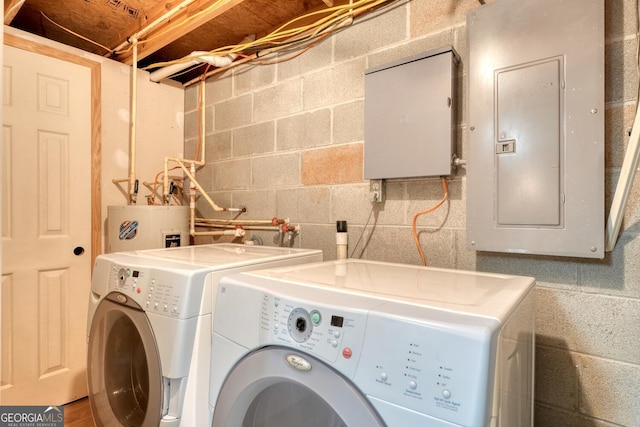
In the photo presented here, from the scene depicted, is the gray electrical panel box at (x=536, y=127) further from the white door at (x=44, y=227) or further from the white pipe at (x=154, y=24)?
the white door at (x=44, y=227)

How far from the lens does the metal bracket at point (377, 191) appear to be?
152 centimetres

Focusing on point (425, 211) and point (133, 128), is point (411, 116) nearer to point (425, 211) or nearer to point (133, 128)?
point (425, 211)

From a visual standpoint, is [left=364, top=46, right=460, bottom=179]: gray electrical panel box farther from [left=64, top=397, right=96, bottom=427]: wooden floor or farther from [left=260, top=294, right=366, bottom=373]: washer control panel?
[left=64, top=397, right=96, bottom=427]: wooden floor

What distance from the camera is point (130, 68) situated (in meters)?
2.29

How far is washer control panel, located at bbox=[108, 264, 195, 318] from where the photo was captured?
1053 mm

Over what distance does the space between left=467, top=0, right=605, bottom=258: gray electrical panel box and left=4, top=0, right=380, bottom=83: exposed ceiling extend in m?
0.87

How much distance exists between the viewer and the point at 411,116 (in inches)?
54.7

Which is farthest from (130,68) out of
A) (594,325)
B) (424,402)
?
(594,325)

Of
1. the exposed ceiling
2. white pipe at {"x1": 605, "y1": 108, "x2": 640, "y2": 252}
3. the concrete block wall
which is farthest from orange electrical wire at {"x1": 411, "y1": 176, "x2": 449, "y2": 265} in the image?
the exposed ceiling

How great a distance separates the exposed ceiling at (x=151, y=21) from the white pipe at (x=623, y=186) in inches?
53.2

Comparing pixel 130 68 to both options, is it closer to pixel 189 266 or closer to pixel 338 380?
pixel 189 266

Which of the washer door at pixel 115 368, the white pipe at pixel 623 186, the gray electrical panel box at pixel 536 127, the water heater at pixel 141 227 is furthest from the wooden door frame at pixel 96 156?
the white pipe at pixel 623 186

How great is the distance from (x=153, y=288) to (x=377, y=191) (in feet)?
3.11

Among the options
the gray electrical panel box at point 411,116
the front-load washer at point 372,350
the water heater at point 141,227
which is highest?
the gray electrical panel box at point 411,116
